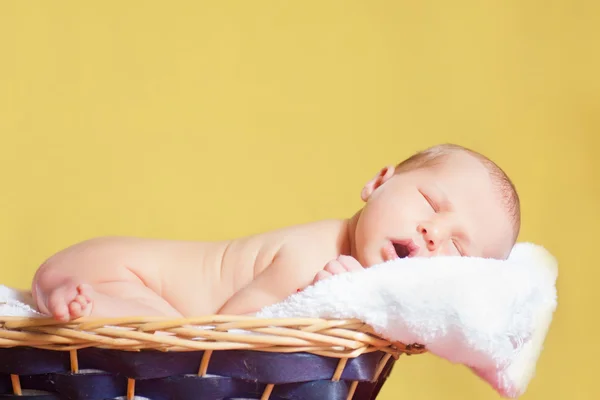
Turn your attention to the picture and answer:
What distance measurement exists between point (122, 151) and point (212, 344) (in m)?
1.17

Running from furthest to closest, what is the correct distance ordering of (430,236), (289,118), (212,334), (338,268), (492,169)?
(289,118), (492,169), (430,236), (338,268), (212,334)

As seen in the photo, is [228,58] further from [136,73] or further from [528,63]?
[528,63]

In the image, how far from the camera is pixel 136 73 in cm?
204

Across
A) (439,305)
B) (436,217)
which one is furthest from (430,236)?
(439,305)

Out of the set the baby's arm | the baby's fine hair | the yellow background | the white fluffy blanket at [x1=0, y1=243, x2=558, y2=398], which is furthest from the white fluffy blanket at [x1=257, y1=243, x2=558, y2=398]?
the yellow background

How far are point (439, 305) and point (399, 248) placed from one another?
0.29 meters

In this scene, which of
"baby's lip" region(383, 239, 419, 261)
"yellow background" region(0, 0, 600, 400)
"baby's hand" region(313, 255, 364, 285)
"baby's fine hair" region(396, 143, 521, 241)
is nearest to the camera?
"baby's hand" region(313, 255, 364, 285)

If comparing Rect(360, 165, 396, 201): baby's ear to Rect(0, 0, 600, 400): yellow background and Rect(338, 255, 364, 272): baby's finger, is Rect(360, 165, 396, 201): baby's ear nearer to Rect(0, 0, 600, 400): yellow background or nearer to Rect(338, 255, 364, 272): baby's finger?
Rect(338, 255, 364, 272): baby's finger

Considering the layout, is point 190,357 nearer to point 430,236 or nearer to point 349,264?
point 349,264

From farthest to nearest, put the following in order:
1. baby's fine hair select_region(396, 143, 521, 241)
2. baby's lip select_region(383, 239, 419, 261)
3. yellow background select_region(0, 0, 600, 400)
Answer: yellow background select_region(0, 0, 600, 400), baby's fine hair select_region(396, 143, 521, 241), baby's lip select_region(383, 239, 419, 261)

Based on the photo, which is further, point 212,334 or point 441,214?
point 441,214

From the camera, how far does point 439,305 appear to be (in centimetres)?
97

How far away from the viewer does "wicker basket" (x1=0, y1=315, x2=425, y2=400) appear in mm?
929

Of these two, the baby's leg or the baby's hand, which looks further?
the baby's hand
